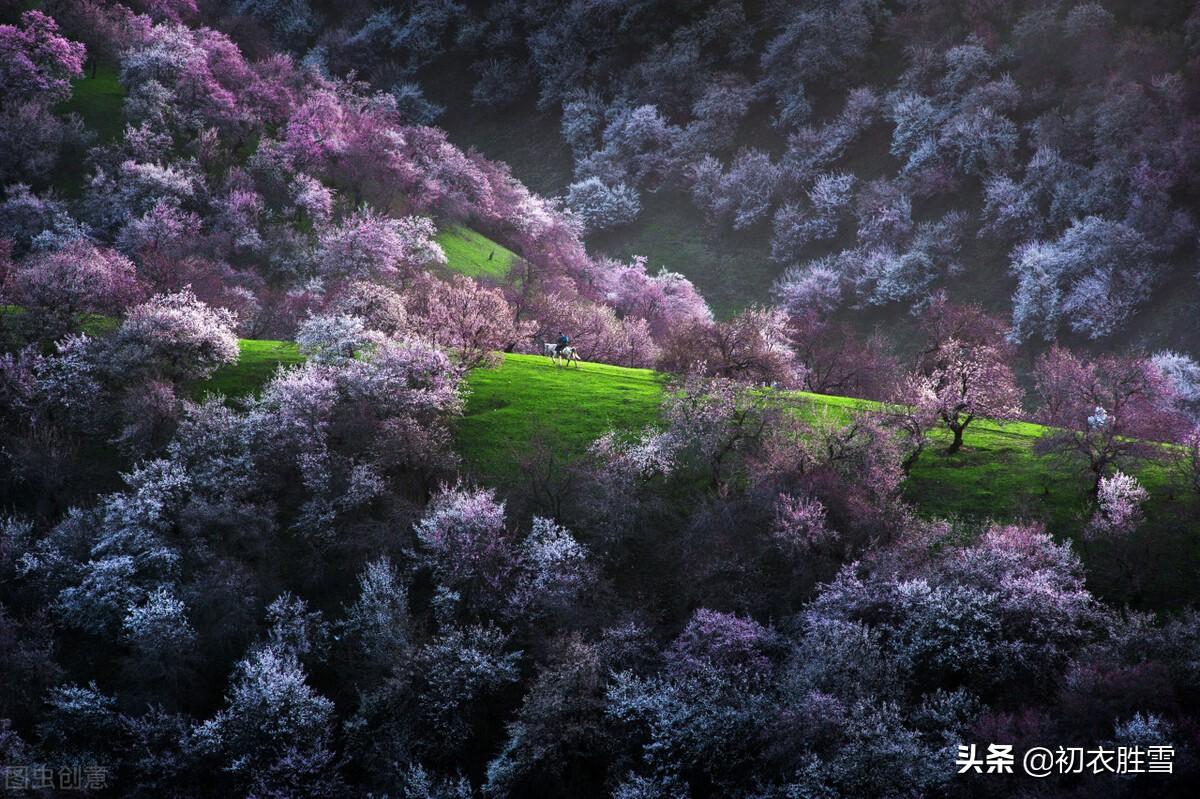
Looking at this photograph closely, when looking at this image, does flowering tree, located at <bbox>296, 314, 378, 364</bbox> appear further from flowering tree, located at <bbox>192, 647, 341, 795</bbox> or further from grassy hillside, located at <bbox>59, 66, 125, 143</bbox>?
grassy hillside, located at <bbox>59, 66, 125, 143</bbox>

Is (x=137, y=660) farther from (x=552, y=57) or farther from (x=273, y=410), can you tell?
(x=552, y=57)

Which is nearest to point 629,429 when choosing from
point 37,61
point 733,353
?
point 733,353

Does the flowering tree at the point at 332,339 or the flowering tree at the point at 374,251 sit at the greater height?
the flowering tree at the point at 374,251

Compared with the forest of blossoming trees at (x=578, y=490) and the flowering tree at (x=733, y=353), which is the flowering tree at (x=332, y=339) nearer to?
the forest of blossoming trees at (x=578, y=490)

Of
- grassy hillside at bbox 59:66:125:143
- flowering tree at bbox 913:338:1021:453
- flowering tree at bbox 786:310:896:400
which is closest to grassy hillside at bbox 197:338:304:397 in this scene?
flowering tree at bbox 786:310:896:400

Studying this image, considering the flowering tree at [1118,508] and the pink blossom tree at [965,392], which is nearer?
the flowering tree at [1118,508]

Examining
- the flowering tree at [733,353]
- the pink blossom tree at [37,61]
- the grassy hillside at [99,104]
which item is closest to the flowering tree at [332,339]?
the flowering tree at [733,353]
